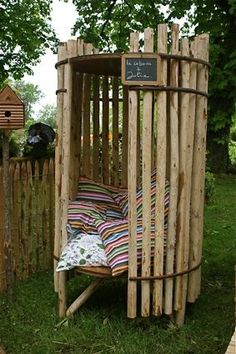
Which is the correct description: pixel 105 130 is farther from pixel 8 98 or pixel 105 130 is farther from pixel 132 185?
pixel 132 185

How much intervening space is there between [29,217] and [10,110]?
1324 mm

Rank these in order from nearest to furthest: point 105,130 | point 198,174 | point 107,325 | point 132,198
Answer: point 132,198 < point 107,325 < point 198,174 < point 105,130

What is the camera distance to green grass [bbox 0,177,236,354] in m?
3.76

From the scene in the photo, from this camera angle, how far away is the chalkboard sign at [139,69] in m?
3.67

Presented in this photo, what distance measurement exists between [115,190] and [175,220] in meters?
1.44

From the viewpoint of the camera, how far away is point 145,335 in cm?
393

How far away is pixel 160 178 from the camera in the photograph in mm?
3818

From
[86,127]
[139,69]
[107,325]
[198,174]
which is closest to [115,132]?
[86,127]

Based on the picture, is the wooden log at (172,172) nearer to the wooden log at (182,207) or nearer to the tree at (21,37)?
the wooden log at (182,207)

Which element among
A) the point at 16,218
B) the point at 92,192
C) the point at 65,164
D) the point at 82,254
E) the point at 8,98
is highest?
the point at 8,98

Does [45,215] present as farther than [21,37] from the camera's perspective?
No

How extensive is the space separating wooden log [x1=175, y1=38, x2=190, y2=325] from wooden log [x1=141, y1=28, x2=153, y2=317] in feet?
0.91

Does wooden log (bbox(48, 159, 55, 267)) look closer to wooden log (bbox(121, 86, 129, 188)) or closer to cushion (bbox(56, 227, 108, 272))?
wooden log (bbox(121, 86, 129, 188))

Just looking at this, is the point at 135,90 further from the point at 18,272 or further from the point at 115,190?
the point at 18,272
